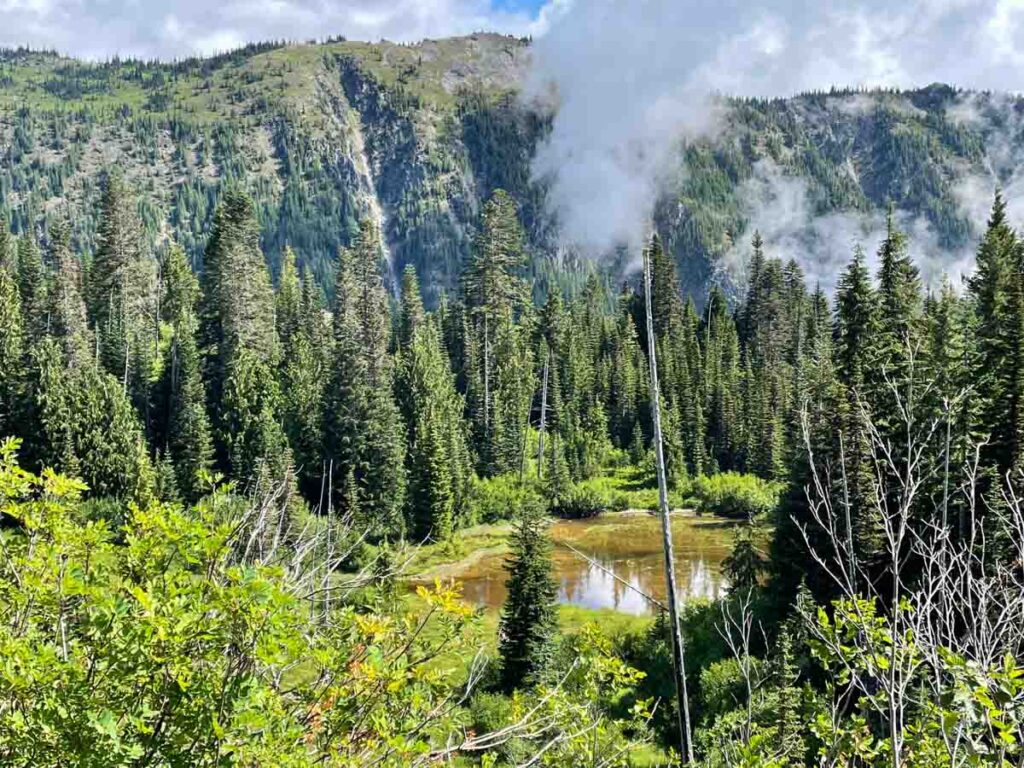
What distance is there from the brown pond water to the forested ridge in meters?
3.40

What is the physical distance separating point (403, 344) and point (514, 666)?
40525 mm

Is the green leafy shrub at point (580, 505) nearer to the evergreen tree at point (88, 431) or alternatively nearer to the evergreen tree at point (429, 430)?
the evergreen tree at point (429, 430)

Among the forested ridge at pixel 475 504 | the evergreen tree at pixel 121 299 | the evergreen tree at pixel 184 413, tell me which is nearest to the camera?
the forested ridge at pixel 475 504

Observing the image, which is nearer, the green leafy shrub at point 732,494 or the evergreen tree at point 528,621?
the evergreen tree at point 528,621

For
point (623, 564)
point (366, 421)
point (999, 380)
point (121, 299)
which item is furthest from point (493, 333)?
point (999, 380)

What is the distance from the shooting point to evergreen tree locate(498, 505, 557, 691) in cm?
2700

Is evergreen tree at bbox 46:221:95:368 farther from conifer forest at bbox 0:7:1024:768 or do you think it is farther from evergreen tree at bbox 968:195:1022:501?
evergreen tree at bbox 968:195:1022:501

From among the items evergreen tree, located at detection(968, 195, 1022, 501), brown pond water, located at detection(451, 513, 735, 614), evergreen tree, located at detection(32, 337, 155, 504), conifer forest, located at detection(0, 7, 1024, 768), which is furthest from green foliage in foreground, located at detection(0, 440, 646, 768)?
evergreen tree, located at detection(32, 337, 155, 504)

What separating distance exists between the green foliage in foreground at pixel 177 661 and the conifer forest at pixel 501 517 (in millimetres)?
30

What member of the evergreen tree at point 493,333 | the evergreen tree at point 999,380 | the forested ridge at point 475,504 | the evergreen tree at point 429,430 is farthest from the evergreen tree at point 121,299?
the evergreen tree at point 999,380

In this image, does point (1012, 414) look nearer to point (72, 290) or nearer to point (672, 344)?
point (72, 290)

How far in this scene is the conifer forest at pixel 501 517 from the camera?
Answer: 4812 millimetres

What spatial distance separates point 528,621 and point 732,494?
38.4 meters

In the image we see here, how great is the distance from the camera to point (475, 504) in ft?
187
